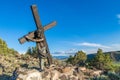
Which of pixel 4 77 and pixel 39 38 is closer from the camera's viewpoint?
pixel 39 38

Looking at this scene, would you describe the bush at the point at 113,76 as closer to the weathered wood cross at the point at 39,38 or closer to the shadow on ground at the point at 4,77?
the weathered wood cross at the point at 39,38

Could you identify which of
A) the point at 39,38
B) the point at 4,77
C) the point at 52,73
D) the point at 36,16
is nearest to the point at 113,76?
the point at 52,73

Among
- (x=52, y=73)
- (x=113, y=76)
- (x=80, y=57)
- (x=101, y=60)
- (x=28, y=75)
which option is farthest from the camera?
(x=80, y=57)

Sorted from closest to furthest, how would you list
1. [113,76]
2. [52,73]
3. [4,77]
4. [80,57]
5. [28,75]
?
1. [28,75]
2. [52,73]
3. [4,77]
4. [113,76]
5. [80,57]

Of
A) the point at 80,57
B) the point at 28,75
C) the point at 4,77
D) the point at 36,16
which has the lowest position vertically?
the point at 4,77

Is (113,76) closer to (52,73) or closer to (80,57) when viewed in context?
(52,73)

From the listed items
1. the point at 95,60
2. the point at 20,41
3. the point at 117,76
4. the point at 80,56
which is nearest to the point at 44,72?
the point at 20,41

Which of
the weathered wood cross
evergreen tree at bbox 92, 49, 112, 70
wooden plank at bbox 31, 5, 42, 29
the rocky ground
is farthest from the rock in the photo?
evergreen tree at bbox 92, 49, 112, 70

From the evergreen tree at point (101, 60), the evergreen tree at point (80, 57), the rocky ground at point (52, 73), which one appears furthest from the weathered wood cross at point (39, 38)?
the evergreen tree at point (80, 57)

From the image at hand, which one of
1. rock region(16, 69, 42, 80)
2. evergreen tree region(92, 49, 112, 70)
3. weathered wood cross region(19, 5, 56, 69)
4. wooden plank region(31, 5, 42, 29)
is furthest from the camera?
evergreen tree region(92, 49, 112, 70)

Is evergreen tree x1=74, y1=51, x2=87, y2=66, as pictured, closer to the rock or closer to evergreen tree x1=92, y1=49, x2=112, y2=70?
evergreen tree x1=92, y1=49, x2=112, y2=70

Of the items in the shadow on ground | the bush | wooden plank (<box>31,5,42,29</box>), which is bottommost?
the bush

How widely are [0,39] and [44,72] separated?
5536 cm

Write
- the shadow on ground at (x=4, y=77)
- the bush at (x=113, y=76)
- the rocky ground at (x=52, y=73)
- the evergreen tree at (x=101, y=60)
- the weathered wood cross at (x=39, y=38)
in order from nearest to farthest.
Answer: the rocky ground at (x=52, y=73) < the weathered wood cross at (x=39, y=38) < the shadow on ground at (x=4, y=77) < the bush at (x=113, y=76) < the evergreen tree at (x=101, y=60)
